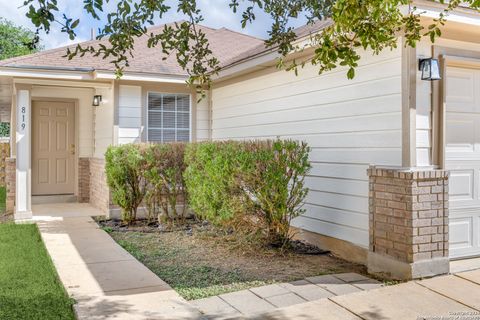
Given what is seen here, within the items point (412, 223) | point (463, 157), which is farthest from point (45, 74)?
point (463, 157)

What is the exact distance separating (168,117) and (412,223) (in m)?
5.94

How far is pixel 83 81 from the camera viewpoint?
8922 mm

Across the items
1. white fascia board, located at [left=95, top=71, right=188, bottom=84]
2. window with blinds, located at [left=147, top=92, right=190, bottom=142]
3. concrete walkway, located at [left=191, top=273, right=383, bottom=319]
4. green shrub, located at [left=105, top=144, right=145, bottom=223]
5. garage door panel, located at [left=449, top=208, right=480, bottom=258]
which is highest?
white fascia board, located at [left=95, top=71, right=188, bottom=84]

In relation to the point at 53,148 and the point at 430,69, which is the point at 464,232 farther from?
the point at 53,148

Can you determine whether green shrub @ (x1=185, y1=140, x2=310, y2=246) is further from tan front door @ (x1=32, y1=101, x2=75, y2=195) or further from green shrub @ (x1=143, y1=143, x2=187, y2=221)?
tan front door @ (x1=32, y1=101, x2=75, y2=195)

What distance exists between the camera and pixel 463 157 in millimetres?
5172

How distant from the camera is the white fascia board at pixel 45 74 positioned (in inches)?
318

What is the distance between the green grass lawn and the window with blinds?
322 cm

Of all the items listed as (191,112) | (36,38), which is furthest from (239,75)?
A: (36,38)

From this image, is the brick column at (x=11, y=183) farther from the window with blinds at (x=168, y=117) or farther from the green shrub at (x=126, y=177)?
the window with blinds at (x=168, y=117)

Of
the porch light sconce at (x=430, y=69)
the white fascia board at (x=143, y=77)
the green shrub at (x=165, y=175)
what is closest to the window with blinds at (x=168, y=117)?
the white fascia board at (x=143, y=77)

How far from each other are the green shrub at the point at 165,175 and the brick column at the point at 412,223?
3792 mm

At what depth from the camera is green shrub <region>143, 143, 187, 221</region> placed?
25.1 feet

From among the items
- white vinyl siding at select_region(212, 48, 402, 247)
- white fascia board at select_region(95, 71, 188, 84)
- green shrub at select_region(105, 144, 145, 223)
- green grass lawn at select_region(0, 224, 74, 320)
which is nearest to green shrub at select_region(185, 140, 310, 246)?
white vinyl siding at select_region(212, 48, 402, 247)
